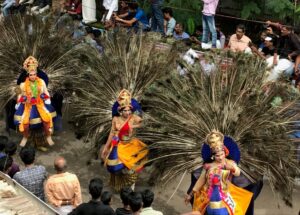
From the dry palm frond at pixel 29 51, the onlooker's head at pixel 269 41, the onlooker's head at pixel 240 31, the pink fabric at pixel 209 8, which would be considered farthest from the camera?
the pink fabric at pixel 209 8

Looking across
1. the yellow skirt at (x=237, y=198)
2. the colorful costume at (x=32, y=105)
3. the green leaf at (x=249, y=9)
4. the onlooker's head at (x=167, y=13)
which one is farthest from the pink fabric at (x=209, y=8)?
the yellow skirt at (x=237, y=198)

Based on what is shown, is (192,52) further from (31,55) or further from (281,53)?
(31,55)

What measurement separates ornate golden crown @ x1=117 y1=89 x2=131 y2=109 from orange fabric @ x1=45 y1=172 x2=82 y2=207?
1.45m

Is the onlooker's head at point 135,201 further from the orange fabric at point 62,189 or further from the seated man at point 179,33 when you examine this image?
the seated man at point 179,33

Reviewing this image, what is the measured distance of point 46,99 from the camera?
27.8ft

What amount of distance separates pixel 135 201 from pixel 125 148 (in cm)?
202

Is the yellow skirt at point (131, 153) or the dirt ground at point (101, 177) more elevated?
the yellow skirt at point (131, 153)

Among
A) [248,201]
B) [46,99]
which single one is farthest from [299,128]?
[46,99]

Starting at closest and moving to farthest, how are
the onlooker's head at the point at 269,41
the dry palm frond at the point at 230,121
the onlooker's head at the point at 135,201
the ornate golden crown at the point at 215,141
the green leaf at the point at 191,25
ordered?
1. the onlooker's head at the point at 135,201
2. the ornate golden crown at the point at 215,141
3. the dry palm frond at the point at 230,121
4. the onlooker's head at the point at 269,41
5. the green leaf at the point at 191,25

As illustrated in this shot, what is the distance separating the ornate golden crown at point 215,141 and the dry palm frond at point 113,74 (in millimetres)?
1920

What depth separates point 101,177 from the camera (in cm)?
820

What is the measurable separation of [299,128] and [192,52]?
2.23 m

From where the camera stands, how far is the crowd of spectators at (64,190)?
215 inches

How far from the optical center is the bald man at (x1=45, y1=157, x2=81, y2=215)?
19.9ft
